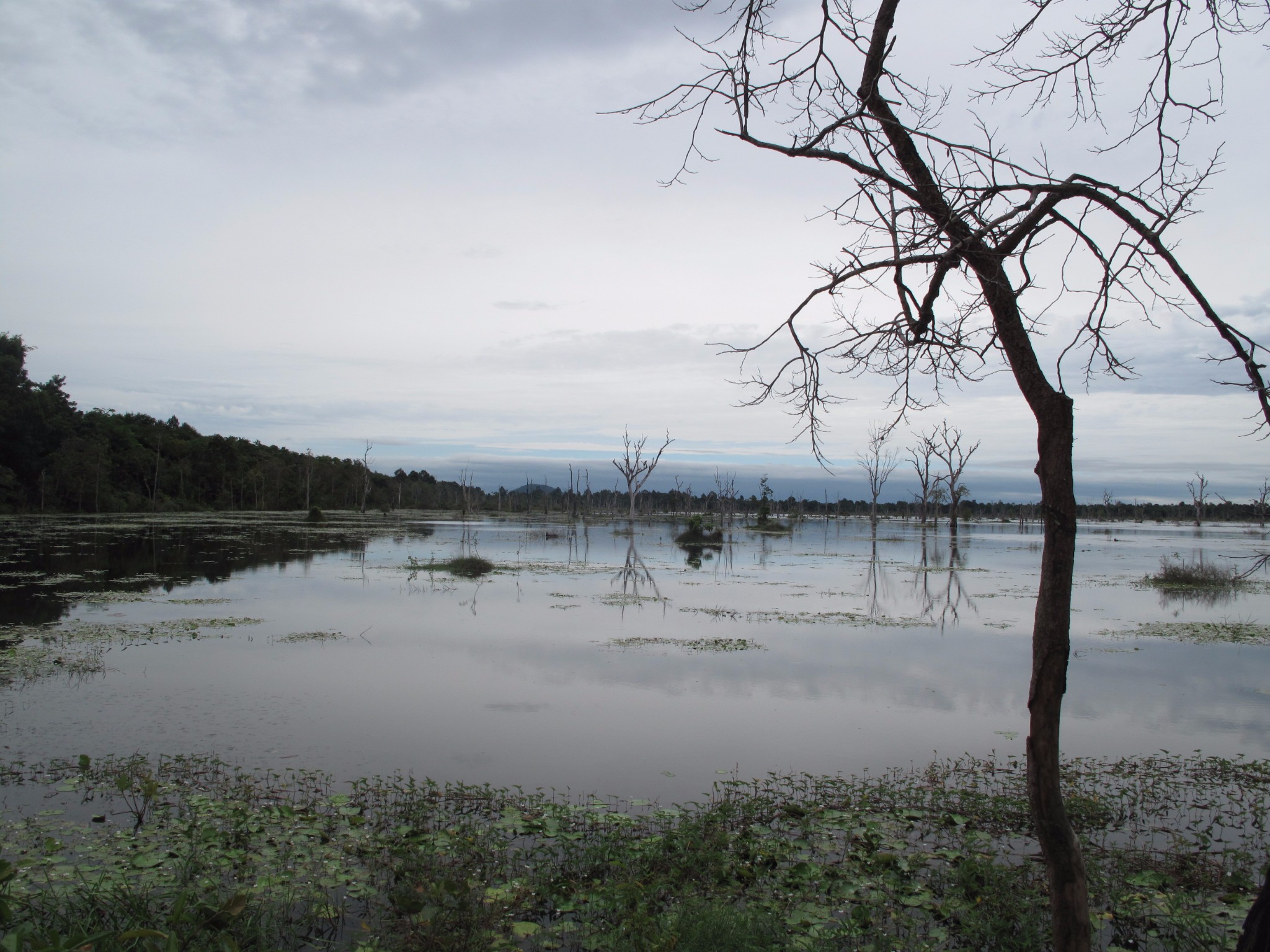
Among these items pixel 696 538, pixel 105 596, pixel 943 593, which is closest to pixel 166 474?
pixel 696 538

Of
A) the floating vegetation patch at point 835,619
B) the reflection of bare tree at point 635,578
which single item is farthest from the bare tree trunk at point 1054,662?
the reflection of bare tree at point 635,578

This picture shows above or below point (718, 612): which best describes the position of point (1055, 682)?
above

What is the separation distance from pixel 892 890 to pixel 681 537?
108ft

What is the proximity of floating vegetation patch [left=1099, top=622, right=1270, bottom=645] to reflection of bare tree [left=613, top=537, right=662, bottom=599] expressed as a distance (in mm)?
8935

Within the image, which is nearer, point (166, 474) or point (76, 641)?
point (76, 641)

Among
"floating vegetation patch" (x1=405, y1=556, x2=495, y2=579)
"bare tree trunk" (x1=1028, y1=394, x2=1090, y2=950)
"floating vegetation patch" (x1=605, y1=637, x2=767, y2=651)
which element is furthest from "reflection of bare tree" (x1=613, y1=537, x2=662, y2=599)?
"bare tree trunk" (x1=1028, y1=394, x2=1090, y2=950)

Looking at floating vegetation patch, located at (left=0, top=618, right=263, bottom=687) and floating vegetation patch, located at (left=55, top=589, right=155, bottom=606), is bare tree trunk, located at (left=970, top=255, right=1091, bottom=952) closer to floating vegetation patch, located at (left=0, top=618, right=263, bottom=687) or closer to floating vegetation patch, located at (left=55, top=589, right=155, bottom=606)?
floating vegetation patch, located at (left=0, top=618, right=263, bottom=687)

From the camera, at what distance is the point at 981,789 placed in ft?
18.9

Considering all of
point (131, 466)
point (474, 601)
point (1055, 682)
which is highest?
point (131, 466)

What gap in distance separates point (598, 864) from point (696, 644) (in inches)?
287

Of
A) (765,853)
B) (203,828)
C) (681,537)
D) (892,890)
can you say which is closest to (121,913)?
(203,828)

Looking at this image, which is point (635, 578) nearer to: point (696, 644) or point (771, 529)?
point (696, 644)

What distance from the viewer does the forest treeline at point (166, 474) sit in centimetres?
4638

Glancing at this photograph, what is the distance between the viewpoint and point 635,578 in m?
20.9
